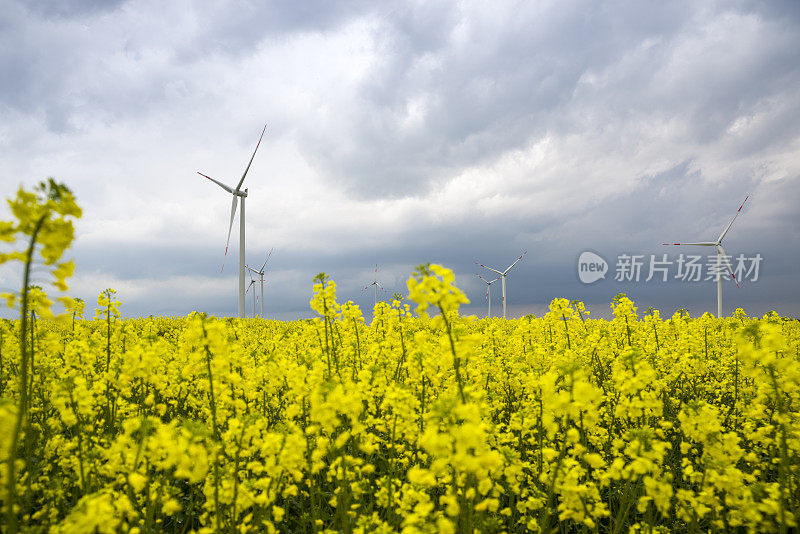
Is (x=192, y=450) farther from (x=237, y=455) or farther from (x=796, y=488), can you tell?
(x=796, y=488)

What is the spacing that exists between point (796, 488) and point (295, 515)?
6.62 meters

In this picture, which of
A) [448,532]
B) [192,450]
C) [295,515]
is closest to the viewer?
[448,532]

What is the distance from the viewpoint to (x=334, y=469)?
4.92 m

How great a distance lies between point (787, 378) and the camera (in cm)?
493

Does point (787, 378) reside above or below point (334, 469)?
above

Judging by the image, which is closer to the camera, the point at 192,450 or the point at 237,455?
the point at 192,450

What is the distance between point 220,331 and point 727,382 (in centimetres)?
1030

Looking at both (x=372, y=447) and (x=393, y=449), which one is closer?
(x=372, y=447)

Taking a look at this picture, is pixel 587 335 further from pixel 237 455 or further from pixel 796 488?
pixel 237 455

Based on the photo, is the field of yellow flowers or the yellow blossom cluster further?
the yellow blossom cluster

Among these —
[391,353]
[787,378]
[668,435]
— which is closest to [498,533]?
[787,378]

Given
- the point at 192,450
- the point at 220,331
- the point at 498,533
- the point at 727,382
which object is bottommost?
the point at 498,533

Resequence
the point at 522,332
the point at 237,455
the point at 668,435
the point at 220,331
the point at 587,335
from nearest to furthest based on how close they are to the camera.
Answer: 1. the point at 237,455
2. the point at 220,331
3. the point at 668,435
4. the point at 587,335
5. the point at 522,332

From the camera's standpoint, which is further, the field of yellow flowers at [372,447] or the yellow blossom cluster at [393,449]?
the yellow blossom cluster at [393,449]
